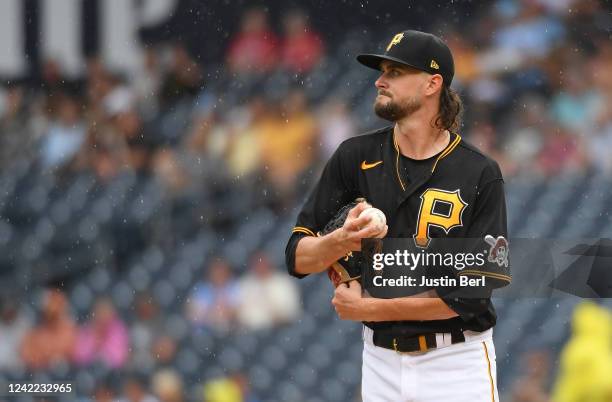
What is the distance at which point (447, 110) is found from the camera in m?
2.45

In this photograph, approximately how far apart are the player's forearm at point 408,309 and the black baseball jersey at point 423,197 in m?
0.02

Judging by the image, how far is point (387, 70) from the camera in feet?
7.95

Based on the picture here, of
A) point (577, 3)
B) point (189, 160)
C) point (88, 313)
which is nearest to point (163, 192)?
point (189, 160)

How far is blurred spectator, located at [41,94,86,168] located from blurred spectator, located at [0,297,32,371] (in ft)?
2.86

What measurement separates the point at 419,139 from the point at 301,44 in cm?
384

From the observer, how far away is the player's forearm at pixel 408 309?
2295 millimetres

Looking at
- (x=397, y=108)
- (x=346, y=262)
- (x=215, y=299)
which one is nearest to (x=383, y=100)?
(x=397, y=108)

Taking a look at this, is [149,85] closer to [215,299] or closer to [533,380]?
[215,299]

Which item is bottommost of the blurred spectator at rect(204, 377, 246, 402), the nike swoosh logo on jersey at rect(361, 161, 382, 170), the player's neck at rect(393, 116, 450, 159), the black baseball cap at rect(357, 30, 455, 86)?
the blurred spectator at rect(204, 377, 246, 402)

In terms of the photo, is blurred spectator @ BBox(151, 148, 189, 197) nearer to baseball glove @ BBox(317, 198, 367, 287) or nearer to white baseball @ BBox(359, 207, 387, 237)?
baseball glove @ BBox(317, 198, 367, 287)

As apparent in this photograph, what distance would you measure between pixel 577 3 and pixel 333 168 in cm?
388

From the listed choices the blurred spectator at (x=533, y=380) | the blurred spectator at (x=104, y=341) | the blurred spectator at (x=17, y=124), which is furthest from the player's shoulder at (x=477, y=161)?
the blurred spectator at (x=17, y=124)

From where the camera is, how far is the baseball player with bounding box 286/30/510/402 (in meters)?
2.33

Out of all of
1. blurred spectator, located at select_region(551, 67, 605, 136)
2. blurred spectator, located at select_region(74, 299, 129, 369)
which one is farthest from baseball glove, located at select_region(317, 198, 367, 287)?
blurred spectator, located at select_region(551, 67, 605, 136)
